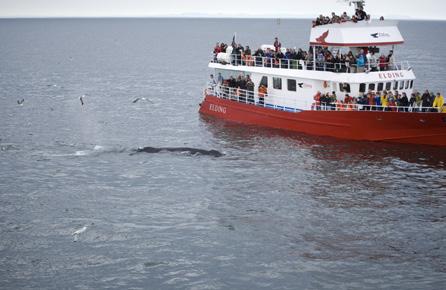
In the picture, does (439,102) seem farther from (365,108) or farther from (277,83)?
(277,83)

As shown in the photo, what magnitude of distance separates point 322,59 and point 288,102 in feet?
14.8

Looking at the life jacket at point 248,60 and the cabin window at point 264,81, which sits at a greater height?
the life jacket at point 248,60

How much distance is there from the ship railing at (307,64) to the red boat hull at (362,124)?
3.35 meters

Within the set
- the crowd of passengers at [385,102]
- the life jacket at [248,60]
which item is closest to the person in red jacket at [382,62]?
the crowd of passengers at [385,102]

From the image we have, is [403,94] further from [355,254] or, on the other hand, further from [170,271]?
[170,271]

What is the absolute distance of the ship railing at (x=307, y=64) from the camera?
4275 centimetres

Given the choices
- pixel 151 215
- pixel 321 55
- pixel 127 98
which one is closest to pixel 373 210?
pixel 151 215

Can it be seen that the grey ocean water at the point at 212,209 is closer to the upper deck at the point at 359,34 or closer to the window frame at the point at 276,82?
the window frame at the point at 276,82

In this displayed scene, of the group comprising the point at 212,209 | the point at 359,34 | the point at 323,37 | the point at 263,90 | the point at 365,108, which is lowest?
the point at 212,209

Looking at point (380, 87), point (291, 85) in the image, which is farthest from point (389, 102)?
point (291, 85)

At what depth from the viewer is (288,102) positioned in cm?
4719

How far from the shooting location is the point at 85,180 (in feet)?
113

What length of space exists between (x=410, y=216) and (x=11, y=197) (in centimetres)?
1969

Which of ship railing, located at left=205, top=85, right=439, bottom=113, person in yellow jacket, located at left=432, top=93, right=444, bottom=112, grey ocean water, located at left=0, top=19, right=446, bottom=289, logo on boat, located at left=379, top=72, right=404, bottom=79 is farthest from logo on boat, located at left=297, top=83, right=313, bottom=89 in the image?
person in yellow jacket, located at left=432, top=93, right=444, bottom=112
